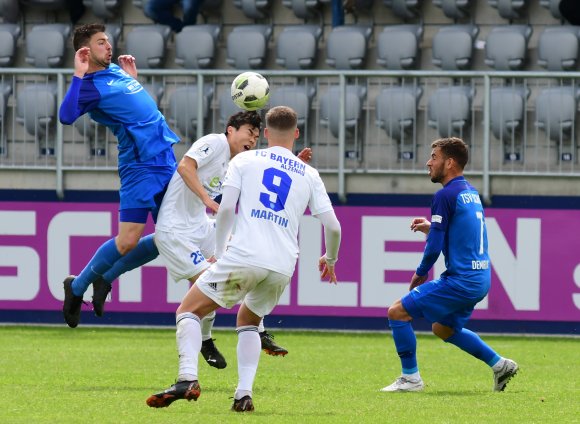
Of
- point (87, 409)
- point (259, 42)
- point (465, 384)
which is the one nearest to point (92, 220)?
point (259, 42)

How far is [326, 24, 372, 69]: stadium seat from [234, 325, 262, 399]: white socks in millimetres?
8856

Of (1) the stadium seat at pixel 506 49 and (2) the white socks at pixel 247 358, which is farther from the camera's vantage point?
(1) the stadium seat at pixel 506 49

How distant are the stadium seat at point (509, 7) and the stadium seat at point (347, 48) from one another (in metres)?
1.62

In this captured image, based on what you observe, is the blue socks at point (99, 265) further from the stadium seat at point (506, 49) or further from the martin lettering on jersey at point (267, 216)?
the stadium seat at point (506, 49)

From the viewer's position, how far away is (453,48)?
619 inches

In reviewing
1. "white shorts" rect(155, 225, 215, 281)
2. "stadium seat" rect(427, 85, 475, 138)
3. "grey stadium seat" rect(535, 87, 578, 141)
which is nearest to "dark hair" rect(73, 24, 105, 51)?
"white shorts" rect(155, 225, 215, 281)

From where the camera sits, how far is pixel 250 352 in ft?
24.3

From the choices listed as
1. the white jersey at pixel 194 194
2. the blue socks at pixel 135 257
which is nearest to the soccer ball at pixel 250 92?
the white jersey at pixel 194 194

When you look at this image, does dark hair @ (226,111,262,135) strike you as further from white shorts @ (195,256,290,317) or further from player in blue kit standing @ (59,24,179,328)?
white shorts @ (195,256,290,317)

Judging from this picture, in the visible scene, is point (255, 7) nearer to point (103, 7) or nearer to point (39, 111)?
point (103, 7)

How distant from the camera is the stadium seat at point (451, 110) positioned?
1413 cm

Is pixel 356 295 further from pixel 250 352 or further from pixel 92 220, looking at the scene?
pixel 250 352

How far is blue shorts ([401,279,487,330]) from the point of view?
8680 mm

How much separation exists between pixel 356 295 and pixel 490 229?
60.2 inches
